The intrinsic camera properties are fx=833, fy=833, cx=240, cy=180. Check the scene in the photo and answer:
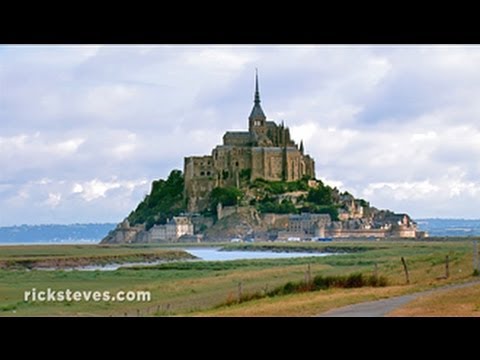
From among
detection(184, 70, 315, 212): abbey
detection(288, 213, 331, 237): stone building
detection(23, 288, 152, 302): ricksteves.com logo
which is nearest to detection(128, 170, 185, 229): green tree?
detection(184, 70, 315, 212): abbey

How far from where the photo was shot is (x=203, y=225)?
70.2 metres

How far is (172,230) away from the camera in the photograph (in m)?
66.4

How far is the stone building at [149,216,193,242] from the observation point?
65.5 meters

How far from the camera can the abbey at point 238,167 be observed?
73500mm

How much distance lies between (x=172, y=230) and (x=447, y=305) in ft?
188

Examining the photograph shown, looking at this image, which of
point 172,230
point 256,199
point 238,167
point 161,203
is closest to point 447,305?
point 172,230

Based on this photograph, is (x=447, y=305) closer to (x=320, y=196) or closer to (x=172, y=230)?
(x=172, y=230)

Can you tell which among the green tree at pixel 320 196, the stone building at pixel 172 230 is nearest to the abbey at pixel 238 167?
the green tree at pixel 320 196

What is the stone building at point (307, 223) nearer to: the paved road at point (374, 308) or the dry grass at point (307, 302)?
the dry grass at point (307, 302)

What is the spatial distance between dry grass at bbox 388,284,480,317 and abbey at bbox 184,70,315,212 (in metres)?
62.3
